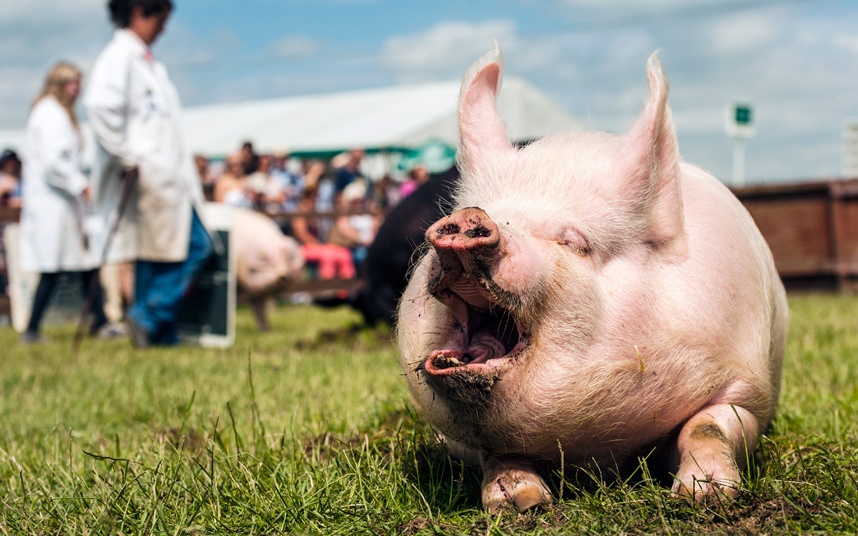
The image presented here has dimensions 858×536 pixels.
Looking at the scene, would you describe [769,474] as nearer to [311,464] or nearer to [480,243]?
[480,243]

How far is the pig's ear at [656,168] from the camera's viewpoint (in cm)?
217

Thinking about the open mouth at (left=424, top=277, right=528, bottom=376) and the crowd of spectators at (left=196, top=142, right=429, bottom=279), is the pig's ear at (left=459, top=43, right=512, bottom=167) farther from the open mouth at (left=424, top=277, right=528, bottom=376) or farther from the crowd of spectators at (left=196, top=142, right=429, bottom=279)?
the crowd of spectators at (left=196, top=142, right=429, bottom=279)

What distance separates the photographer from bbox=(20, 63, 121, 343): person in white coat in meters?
7.22

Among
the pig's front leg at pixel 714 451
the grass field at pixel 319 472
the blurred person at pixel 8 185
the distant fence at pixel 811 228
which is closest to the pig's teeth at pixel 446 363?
the grass field at pixel 319 472

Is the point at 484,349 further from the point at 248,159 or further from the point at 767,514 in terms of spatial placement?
the point at 248,159

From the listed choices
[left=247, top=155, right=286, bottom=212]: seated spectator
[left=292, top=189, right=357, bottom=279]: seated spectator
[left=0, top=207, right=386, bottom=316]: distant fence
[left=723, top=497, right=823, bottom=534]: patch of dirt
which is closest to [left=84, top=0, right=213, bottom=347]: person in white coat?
[left=0, top=207, right=386, bottom=316]: distant fence

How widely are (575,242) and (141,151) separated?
4.89 meters

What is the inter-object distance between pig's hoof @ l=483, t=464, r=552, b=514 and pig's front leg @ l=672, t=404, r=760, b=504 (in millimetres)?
321

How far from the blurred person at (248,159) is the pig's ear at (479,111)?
350 inches

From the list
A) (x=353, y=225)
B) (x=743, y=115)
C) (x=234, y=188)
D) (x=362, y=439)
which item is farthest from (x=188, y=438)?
(x=743, y=115)

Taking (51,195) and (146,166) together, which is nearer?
(146,166)

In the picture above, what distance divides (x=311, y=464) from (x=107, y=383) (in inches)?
98.2

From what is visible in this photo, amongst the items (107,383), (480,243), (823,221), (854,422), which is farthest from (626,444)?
(823,221)

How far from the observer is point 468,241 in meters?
1.76
